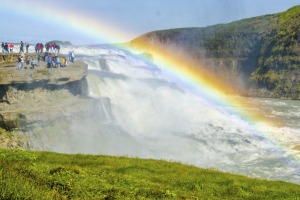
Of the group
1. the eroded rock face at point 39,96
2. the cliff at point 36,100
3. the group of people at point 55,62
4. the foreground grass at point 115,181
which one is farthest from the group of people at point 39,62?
the foreground grass at point 115,181

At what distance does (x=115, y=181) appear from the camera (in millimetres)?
15570

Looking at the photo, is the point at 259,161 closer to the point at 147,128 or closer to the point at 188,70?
the point at 147,128

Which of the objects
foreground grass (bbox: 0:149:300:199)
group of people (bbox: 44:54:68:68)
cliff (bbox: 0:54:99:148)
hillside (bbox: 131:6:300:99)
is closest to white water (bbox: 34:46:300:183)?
cliff (bbox: 0:54:99:148)

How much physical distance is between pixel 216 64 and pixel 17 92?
93499 millimetres

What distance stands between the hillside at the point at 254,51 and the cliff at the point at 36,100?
65.1 metres

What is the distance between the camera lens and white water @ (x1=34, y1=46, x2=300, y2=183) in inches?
1432

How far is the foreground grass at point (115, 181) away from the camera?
1173 centimetres

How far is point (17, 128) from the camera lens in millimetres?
34469

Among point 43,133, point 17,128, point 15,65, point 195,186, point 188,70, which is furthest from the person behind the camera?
point 188,70

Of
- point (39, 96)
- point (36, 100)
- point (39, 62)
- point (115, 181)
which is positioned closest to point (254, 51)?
point (39, 62)

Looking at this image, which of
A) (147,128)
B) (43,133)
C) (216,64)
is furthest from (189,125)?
(216,64)

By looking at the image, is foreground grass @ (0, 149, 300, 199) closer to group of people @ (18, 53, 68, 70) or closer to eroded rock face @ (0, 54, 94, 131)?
eroded rock face @ (0, 54, 94, 131)

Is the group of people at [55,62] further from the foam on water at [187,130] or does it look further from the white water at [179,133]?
the foam on water at [187,130]

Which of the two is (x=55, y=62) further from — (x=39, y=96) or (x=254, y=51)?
(x=254, y=51)
